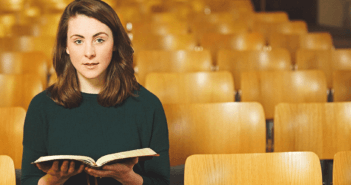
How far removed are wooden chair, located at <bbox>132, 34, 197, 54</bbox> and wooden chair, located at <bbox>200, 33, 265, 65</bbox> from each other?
0.12m

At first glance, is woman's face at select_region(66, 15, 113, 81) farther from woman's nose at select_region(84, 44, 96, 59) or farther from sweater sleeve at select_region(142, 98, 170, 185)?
sweater sleeve at select_region(142, 98, 170, 185)

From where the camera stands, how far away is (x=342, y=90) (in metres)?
1.72

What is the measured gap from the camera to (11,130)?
118cm

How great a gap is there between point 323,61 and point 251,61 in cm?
44

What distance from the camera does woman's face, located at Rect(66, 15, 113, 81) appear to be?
2.57ft

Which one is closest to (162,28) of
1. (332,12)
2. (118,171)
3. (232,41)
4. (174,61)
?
(232,41)

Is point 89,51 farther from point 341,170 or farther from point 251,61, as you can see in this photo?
point 251,61

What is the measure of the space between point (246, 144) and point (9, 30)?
244 centimetres

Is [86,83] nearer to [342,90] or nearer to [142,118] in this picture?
[142,118]

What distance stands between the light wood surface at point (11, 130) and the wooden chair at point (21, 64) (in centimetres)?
86

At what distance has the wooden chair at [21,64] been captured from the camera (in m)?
2.02

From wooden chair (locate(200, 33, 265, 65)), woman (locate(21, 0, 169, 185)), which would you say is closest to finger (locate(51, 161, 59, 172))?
woman (locate(21, 0, 169, 185))

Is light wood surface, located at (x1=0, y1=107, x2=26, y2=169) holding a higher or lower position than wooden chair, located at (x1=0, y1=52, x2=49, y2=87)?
lower

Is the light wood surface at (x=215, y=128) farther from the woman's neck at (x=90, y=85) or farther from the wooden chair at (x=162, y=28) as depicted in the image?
the wooden chair at (x=162, y=28)
